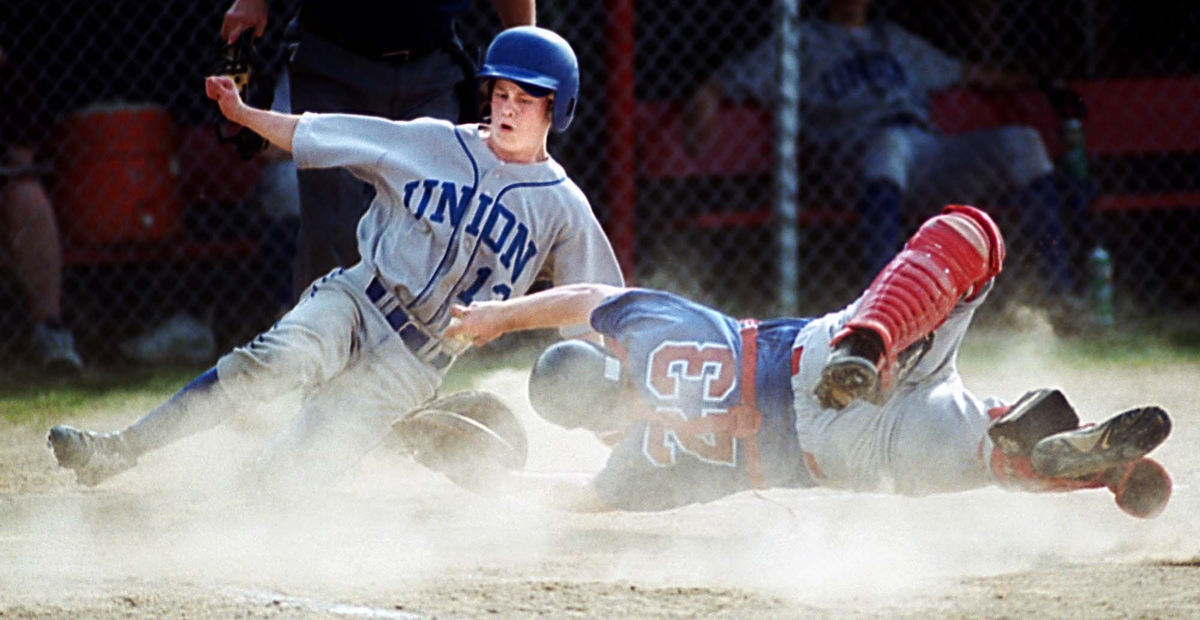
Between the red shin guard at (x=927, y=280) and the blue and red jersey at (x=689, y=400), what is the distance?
0.98 ft

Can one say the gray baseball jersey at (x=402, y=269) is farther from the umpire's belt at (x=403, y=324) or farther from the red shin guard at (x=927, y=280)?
the red shin guard at (x=927, y=280)

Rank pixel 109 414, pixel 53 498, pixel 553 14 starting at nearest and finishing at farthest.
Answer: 1. pixel 53 498
2. pixel 109 414
3. pixel 553 14

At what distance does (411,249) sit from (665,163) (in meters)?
3.38

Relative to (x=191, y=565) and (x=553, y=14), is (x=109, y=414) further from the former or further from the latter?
(x=553, y=14)

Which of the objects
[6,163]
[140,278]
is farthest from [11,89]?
[140,278]

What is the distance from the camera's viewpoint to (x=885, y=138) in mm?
7348

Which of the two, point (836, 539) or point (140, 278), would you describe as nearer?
point (836, 539)

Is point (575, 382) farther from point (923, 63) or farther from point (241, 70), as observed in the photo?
point (923, 63)

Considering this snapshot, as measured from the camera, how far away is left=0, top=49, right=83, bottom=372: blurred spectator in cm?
683

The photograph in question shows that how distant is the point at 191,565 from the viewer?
12.1 feet

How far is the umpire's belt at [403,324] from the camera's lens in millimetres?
4266

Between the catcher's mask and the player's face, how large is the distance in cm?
80

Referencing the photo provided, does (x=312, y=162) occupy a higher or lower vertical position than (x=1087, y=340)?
higher

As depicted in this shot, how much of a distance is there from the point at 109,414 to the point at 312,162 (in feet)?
6.21
